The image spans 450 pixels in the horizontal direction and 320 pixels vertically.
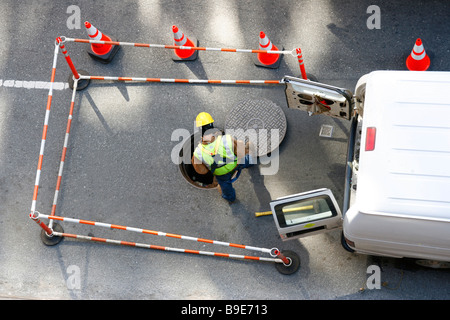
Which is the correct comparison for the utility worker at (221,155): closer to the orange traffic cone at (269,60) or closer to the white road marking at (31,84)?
the orange traffic cone at (269,60)

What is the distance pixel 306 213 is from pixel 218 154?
4.38 feet

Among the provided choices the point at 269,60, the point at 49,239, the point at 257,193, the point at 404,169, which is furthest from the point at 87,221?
the point at 404,169

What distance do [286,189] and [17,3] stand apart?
5.77m

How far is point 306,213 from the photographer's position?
650cm

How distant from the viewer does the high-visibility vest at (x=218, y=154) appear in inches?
258

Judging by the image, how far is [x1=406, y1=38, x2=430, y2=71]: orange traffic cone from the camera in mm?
7496

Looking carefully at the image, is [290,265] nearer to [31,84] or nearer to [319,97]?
[319,97]

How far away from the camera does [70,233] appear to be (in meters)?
7.55

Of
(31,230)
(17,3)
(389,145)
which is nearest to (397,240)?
(389,145)

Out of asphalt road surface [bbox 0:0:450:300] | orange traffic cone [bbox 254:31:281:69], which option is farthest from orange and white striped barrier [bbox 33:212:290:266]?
orange traffic cone [bbox 254:31:281:69]

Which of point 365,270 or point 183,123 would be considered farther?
point 183,123

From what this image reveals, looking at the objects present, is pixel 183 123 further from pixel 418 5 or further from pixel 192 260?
pixel 418 5

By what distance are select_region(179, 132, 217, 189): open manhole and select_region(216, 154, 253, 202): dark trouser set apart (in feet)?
1.39

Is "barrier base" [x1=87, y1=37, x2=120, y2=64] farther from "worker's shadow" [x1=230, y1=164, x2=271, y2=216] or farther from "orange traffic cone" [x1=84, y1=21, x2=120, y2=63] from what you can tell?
→ "worker's shadow" [x1=230, y1=164, x2=271, y2=216]
